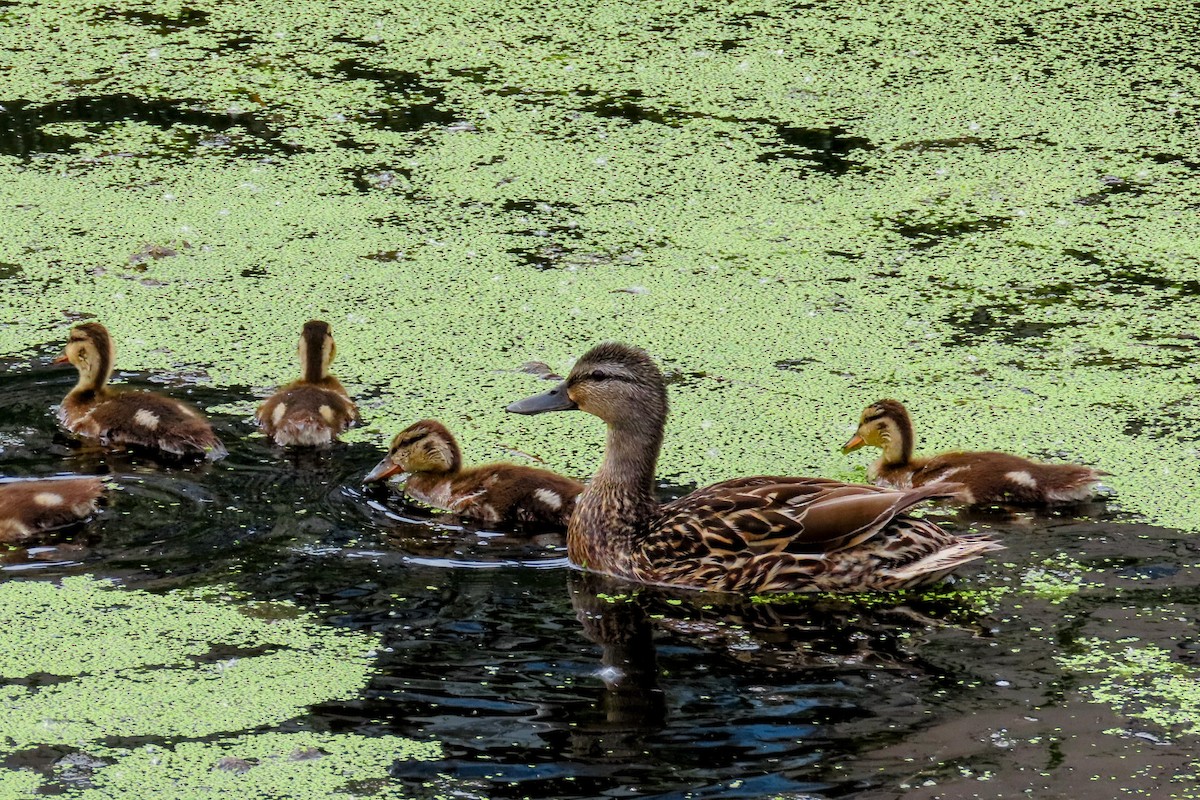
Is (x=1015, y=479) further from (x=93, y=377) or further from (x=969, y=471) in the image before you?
(x=93, y=377)

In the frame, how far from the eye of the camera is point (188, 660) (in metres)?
4.75

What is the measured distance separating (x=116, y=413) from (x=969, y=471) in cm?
302

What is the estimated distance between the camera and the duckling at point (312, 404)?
20.2ft

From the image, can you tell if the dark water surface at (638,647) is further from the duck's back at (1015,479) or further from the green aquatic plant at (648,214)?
the green aquatic plant at (648,214)

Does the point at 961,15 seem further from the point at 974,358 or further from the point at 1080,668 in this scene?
the point at 1080,668

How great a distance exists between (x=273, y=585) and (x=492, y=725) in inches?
42.7

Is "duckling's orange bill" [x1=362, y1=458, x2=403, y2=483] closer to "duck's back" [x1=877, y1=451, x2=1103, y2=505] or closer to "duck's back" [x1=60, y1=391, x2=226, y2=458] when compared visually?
"duck's back" [x1=60, y1=391, x2=226, y2=458]

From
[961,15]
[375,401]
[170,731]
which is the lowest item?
[170,731]

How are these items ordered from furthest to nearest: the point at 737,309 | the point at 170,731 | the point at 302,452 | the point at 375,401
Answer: the point at 737,309
the point at 375,401
the point at 302,452
the point at 170,731

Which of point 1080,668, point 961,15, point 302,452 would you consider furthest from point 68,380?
point 961,15

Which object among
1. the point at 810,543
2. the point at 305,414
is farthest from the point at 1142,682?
the point at 305,414

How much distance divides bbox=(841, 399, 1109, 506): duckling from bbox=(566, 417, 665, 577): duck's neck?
812mm

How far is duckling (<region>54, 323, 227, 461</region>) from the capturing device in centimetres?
612

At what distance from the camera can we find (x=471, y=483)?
5.96 metres
